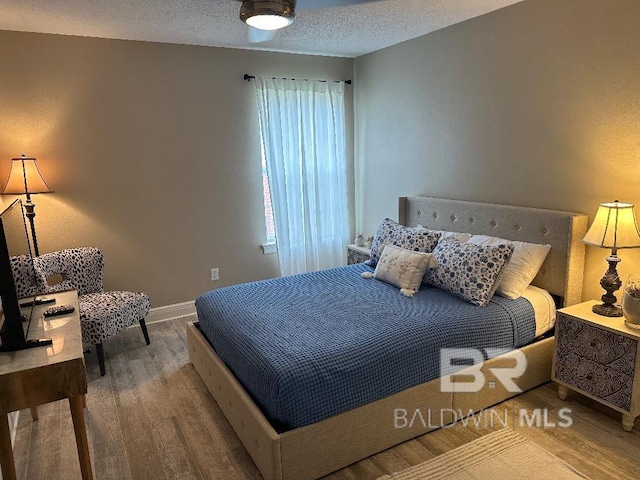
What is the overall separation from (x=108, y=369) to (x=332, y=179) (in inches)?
111

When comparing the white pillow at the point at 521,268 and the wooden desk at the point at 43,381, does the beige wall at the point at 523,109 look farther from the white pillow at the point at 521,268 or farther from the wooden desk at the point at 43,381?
the wooden desk at the point at 43,381

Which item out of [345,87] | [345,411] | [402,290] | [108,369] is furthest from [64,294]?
[345,87]

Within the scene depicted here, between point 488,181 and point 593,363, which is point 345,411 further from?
point 488,181

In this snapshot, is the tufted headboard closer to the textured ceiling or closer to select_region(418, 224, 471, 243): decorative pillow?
select_region(418, 224, 471, 243): decorative pillow

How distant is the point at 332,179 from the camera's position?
4891 mm

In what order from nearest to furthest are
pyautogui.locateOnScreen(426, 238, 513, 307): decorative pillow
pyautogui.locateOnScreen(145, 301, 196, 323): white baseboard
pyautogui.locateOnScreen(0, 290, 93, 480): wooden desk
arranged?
pyautogui.locateOnScreen(0, 290, 93, 480): wooden desk, pyautogui.locateOnScreen(426, 238, 513, 307): decorative pillow, pyautogui.locateOnScreen(145, 301, 196, 323): white baseboard

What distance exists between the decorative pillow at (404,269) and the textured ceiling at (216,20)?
172 cm

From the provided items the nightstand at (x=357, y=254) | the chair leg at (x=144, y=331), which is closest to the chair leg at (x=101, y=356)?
the chair leg at (x=144, y=331)

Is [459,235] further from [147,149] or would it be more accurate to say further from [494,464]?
[147,149]

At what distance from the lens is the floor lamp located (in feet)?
11.0

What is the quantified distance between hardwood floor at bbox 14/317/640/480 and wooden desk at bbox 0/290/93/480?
1.61ft

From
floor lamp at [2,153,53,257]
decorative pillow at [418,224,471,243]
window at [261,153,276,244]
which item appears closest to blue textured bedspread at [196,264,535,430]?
decorative pillow at [418,224,471,243]

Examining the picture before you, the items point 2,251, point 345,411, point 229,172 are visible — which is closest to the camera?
Result: point 2,251

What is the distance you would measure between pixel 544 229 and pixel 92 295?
344 centimetres
